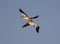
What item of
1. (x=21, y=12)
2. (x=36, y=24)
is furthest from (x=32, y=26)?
(x=21, y=12)

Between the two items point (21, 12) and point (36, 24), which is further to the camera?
point (21, 12)

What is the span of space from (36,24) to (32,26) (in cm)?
20

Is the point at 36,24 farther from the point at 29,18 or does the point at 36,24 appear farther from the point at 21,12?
the point at 21,12

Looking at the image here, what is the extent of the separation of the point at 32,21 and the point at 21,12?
2.67 ft

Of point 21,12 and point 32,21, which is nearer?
point 32,21

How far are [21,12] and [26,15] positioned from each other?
0.41 meters

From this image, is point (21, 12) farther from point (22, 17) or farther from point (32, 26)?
point (32, 26)

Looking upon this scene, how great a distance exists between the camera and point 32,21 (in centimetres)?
765

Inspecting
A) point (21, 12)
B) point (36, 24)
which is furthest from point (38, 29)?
point (21, 12)

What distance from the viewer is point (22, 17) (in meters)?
7.93

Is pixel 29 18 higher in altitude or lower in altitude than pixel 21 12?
lower

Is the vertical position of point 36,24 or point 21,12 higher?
point 21,12

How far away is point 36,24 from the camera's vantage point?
24.9ft

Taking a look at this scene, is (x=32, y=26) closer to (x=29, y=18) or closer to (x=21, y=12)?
(x=29, y=18)
